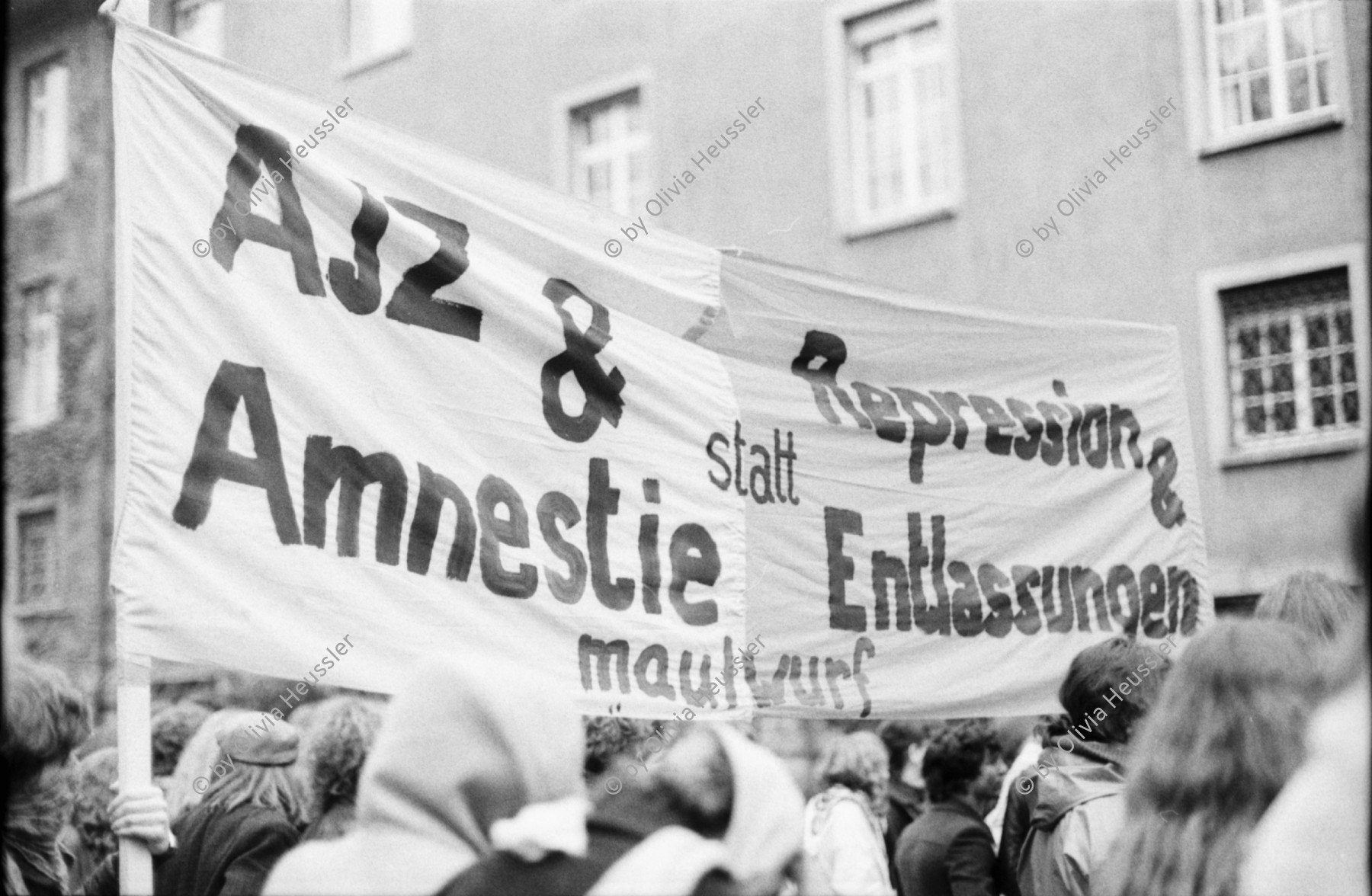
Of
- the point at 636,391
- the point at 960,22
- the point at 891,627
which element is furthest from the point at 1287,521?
the point at 636,391

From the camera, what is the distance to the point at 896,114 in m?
16.5

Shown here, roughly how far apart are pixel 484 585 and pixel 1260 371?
11538 mm

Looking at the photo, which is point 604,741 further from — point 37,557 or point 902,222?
point 37,557

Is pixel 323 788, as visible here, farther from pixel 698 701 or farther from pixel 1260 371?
pixel 1260 371

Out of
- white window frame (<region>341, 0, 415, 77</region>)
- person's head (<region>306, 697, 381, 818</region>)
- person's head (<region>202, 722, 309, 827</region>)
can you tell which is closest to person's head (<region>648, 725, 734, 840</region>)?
person's head (<region>306, 697, 381, 818</region>)

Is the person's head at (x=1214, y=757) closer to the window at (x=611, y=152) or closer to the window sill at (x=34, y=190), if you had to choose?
the window at (x=611, y=152)

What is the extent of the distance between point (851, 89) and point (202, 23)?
951 cm

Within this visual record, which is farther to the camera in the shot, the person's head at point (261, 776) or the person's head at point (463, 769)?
the person's head at point (261, 776)

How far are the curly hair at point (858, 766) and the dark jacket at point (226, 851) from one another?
297 centimetres

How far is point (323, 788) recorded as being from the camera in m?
4.20

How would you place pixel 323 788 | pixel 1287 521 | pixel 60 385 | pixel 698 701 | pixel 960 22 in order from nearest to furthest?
1. pixel 323 788
2. pixel 698 701
3. pixel 1287 521
4. pixel 960 22
5. pixel 60 385

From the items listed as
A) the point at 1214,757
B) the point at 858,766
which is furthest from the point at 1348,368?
the point at 1214,757

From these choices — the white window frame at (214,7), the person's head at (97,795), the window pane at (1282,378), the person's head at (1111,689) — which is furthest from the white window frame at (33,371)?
the person's head at (1111,689)

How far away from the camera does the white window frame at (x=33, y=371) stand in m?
24.1
